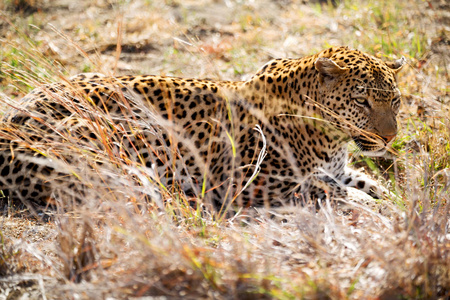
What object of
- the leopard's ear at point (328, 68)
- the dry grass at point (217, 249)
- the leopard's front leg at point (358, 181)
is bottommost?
the leopard's front leg at point (358, 181)

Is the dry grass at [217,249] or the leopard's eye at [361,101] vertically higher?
the leopard's eye at [361,101]

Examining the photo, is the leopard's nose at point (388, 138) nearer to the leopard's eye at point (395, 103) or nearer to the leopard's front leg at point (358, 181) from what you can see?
the leopard's eye at point (395, 103)

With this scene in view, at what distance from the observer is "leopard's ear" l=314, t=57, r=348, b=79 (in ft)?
15.1

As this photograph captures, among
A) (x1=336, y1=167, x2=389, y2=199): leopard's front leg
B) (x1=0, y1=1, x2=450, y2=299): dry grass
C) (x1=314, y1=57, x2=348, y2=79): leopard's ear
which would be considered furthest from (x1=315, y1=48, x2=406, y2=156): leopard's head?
(x1=336, y1=167, x2=389, y2=199): leopard's front leg

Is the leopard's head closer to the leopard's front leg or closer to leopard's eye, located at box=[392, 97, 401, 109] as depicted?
leopard's eye, located at box=[392, 97, 401, 109]

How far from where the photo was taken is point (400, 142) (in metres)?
5.70

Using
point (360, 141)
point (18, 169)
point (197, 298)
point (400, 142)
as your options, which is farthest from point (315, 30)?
point (197, 298)

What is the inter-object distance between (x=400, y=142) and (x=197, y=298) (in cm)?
375

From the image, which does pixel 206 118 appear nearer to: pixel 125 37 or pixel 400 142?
pixel 400 142

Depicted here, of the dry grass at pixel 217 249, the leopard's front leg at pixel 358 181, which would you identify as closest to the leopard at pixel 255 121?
the leopard's front leg at pixel 358 181

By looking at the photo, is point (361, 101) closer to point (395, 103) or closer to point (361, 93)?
point (361, 93)

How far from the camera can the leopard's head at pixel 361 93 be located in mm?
4660

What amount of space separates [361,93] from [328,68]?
1.24 feet

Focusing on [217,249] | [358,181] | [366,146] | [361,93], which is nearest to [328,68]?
[361,93]
